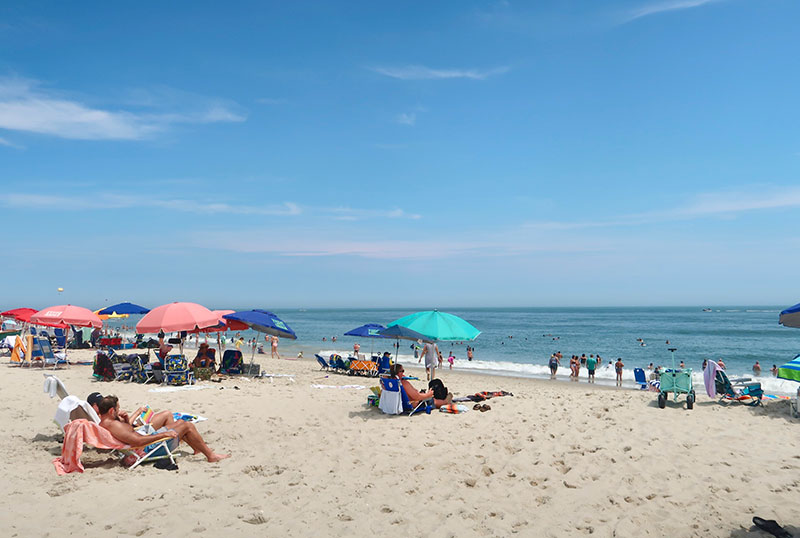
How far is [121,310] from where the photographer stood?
800 inches

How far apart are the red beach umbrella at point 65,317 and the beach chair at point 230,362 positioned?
3.97m

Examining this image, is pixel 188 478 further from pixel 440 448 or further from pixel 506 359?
pixel 506 359

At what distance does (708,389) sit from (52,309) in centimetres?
1654

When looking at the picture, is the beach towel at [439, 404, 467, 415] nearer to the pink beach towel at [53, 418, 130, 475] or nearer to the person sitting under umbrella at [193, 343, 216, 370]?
the pink beach towel at [53, 418, 130, 475]

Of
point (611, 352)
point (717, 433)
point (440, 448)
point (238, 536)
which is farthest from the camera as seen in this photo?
point (611, 352)

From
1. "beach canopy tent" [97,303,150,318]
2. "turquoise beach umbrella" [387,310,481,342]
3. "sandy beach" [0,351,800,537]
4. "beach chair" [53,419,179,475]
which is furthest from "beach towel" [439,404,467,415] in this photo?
"beach canopy tent" [97,303,150,318]

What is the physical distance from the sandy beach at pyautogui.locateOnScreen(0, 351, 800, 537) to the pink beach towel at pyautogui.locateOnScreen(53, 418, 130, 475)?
0.16 metres

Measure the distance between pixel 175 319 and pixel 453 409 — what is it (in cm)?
666

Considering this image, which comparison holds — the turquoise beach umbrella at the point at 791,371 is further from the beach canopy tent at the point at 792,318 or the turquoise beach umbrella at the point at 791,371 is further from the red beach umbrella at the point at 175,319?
the red beach umbrella at the point at 175,319

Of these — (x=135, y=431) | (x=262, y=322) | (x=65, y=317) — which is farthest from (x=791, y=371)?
(x=65, y=317)

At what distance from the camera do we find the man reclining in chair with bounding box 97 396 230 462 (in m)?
5.88

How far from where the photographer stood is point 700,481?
549cm

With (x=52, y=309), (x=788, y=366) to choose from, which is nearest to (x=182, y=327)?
(x=52, y=309)

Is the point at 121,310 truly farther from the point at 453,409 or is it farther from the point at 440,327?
the point at 453,409
